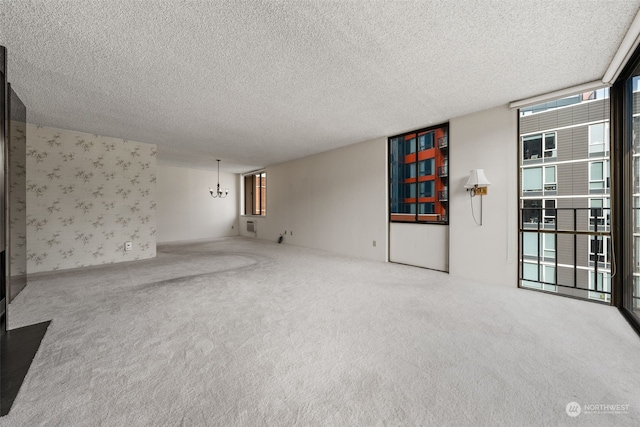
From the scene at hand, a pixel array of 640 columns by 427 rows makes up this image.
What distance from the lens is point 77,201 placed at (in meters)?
4.30

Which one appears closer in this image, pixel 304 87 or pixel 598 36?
pixel 598 36

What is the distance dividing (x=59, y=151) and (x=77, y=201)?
876 millimetres

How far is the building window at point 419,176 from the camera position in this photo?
4.24 m

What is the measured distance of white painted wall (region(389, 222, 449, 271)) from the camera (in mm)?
4016

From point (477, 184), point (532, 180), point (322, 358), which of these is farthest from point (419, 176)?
point (322, 358)

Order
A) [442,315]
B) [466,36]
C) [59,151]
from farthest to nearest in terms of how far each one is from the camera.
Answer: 1. [59,151]
2. [442,315]
3. [466,36]

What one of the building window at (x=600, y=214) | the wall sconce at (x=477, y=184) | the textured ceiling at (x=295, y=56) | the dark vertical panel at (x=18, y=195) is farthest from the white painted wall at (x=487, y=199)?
the dark vertical panel at (x=18, y=195)

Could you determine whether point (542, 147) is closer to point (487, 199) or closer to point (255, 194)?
point (487, 199)

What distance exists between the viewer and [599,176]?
2.92 meters

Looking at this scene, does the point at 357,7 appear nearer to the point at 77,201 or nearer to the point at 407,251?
the point at 407,251

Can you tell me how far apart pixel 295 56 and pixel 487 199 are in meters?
3.09

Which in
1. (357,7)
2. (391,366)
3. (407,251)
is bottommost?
(391,366)

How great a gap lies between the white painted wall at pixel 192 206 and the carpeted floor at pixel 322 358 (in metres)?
4.74

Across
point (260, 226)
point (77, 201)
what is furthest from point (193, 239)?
point (77, 201)
